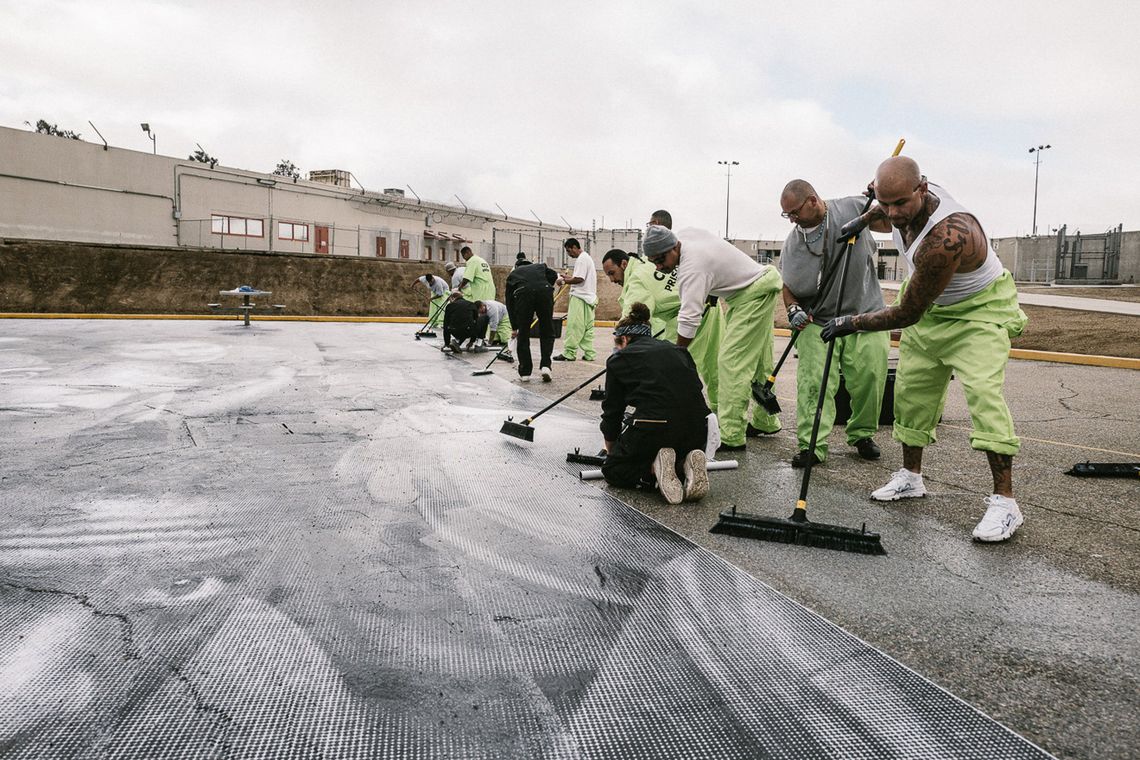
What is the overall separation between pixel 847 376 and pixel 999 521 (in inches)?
66.5

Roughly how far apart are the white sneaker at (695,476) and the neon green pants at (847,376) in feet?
3.97

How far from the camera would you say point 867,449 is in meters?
4.88

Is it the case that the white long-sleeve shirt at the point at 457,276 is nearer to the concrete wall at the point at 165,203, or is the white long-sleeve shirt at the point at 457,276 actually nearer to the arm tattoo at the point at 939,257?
the arm tattoo at the point at 939,257

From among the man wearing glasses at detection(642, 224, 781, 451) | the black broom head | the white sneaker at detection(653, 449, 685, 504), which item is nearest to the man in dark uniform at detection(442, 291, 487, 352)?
the black broom head

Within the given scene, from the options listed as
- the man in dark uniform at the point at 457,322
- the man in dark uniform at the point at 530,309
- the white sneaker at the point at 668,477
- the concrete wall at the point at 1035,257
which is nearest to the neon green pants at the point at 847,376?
the white sneaker at the point at 668,477

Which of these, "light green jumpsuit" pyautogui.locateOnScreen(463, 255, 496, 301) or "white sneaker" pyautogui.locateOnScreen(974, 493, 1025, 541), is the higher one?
"light green jumpsuit" pyautogui.locateOnScreen(463, 255, 496, 301)

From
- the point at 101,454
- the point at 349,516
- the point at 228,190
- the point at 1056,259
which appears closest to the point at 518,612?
the point at 349,516

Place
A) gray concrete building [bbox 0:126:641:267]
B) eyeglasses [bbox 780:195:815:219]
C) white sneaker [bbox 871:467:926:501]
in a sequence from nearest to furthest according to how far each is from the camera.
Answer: white sneaker [bbox 871:467:926:501]
eyeglasses [bbox 780:195:815:219]
gray concrete building [bbox 0:126:641:267]

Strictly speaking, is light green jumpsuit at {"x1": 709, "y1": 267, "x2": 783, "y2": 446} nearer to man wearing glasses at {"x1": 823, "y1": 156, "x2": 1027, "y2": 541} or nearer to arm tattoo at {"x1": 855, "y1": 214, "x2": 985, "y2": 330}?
man wearing glasses at {"x1": 823, "y1": 156, "x2": 1027, "y2": 541}

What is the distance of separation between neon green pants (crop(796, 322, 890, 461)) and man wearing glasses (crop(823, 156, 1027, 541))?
3.54 feet

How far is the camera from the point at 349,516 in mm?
3342

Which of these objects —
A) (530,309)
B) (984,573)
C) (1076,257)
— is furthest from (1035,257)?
(984,573)

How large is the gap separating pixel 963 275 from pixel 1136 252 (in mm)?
38198

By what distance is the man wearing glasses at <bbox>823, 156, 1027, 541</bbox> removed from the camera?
121 inches
